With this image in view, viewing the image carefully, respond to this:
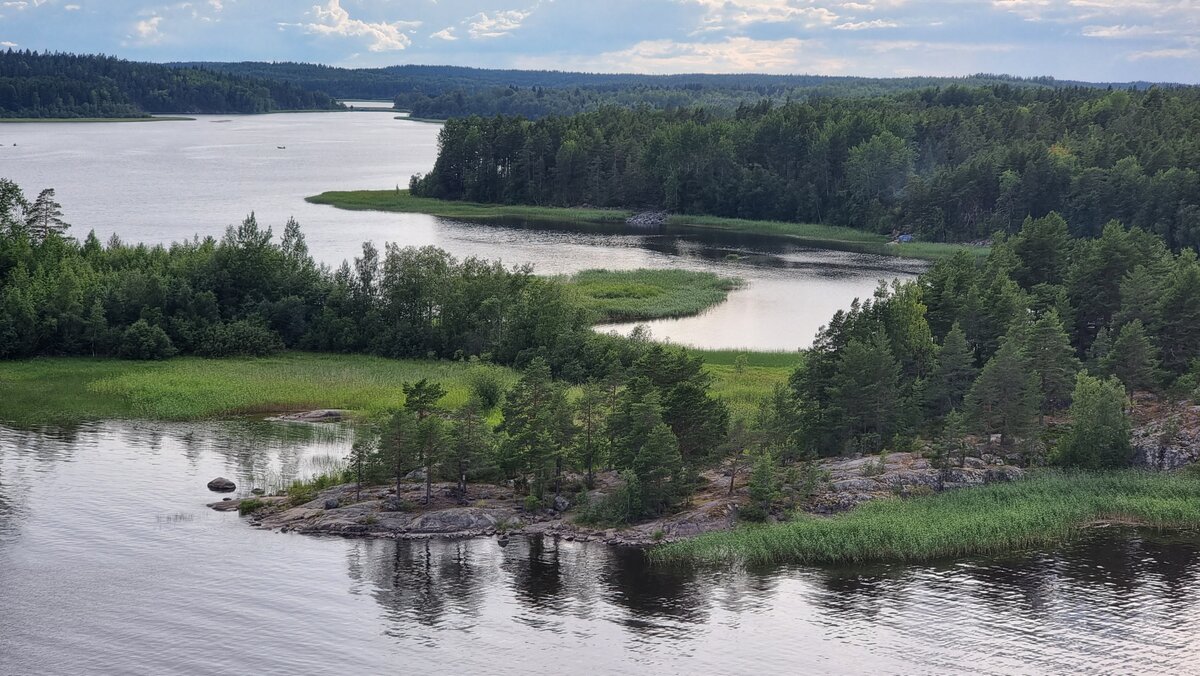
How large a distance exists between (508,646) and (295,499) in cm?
1576

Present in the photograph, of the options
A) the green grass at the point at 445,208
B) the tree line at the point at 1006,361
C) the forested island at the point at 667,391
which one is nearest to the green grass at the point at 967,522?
the forested island at the point at 667,391

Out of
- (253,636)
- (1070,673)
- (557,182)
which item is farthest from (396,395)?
(557,182)

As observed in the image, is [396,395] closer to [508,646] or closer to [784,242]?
[508,646]

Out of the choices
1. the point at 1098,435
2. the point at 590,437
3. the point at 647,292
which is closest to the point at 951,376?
the point at 1098,435

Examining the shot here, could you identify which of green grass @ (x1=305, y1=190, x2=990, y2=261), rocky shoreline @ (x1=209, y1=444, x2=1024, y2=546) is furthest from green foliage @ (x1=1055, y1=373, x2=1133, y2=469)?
green grass @ (x1=305, y1=190, x2=990, y2=261)

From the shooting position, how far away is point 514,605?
38.4 m

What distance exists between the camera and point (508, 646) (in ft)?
116

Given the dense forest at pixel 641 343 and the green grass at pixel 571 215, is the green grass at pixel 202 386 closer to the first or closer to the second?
the dense forest at pixel 641 343

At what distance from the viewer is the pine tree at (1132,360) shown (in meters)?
56.7

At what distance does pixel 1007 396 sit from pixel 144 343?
5099cm

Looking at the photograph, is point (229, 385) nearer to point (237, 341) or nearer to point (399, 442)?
point (237, 341)

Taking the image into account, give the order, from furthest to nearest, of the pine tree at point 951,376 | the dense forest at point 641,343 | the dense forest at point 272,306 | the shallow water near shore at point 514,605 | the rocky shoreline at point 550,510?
1. the dense forest at point 272,306
2. the pine tree at point 951,376
3. the dense forest at point 641,343
4. the rocky shoreline at point 550,510
5. the shallow water near shore at point 514,605

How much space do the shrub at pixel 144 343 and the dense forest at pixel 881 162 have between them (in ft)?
305

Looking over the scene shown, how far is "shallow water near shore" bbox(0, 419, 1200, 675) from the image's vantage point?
A: 34469mm
